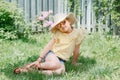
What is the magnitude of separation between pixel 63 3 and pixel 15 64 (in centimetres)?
483

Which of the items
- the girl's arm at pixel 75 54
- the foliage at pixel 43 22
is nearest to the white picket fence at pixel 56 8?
the foliage at pixel 43 22

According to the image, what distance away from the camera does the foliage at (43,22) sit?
982 cm

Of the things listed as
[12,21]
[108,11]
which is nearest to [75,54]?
[12,21]

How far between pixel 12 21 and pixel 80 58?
2970mm

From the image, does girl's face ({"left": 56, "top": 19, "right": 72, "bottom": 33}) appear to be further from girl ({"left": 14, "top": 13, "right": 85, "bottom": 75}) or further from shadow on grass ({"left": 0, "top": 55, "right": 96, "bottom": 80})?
shadow on grass ({"left": 0, "top": 55, "right": 96, "bottom": 80})

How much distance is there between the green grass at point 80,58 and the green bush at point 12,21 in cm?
32

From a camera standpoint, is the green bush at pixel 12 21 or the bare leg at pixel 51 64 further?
the green bush at pixel 12 21

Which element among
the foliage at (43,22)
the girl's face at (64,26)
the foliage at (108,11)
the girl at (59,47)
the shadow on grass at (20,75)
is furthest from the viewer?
the foliage at (43,22)

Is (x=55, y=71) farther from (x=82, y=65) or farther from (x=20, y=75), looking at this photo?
(x=82, y=65)

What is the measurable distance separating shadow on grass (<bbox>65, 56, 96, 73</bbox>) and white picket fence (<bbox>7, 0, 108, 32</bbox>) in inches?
149

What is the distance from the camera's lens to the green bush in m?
8.84

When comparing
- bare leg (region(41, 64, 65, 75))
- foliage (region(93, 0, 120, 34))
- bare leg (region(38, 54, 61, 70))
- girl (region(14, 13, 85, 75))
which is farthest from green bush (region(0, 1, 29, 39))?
bare leg (region(41, 64, 65, 75))

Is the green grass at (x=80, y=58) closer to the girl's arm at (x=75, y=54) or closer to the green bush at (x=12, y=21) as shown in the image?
the girl's arm at (x=75, y=54)

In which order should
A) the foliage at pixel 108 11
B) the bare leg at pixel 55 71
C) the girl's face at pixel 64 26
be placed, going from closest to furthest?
Answer: the bare leg at pixel 55 71 → the girl's face at pixel 64 26 → the foliage at pixel 108 11
